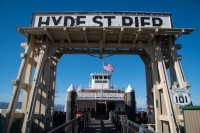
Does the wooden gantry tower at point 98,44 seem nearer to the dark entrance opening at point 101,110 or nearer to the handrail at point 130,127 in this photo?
the handrail at point 130,127

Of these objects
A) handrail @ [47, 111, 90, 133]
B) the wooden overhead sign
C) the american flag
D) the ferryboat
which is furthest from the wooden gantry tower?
the american flag

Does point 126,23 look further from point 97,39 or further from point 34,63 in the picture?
point 34,63

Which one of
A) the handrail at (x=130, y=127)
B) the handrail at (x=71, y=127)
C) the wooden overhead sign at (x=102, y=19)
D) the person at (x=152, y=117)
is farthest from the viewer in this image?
the person at (x=152, y=117)

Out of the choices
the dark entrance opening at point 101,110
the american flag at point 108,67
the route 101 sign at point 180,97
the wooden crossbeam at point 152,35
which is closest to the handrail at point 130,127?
the route 101 sign at point 180,97

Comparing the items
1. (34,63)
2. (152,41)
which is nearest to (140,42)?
(152,41)

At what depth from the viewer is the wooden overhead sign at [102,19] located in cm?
970

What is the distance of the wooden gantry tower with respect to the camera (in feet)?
28.2

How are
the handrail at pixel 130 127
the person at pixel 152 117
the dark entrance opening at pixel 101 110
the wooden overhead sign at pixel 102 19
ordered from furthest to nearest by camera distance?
the dark entrance opening at pixel 101 110, the person at pixel 152 117, the wooden overhead sign at pixel 102 19, the handrail at pixel 130 127

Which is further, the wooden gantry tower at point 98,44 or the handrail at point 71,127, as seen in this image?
the wooden gantry tower at point 98,44

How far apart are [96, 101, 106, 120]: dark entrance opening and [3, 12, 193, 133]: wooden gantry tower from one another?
465 inches

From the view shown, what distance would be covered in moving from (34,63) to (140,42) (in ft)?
22.2

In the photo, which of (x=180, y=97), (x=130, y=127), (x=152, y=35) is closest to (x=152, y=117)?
(x=130, y=127)

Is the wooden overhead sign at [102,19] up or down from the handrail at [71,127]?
up

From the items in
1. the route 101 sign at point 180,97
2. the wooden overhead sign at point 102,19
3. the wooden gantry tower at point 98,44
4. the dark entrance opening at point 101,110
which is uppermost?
the wooden overhead sign at point 102,19
